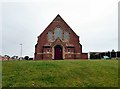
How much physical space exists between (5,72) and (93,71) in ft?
Answer: 24.7

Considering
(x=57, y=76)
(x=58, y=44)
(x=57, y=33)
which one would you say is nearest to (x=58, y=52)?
(x=58, y=44)

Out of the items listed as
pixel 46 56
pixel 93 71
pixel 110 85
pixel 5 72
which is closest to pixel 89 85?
pixel 110 85

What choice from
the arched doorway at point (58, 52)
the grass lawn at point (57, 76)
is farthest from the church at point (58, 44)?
the grass lawn at point (57, 76)

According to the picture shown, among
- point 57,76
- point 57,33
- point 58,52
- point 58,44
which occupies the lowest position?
point 57,76

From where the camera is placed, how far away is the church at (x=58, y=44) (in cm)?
5797

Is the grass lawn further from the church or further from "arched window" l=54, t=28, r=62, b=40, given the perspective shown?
"arched window" l=54, t=28, r=62, b=40

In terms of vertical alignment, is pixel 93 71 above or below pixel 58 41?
below

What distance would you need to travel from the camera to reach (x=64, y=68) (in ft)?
88.2

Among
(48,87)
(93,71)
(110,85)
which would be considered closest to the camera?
(48,87)

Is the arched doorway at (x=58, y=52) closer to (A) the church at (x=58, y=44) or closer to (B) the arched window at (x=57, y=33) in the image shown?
(A) the church at (x=58, y=44)

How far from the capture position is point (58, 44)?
2286 inches

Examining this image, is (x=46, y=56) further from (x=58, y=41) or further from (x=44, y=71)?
(x=44, y=71)

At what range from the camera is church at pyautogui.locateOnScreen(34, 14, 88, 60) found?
58.0m

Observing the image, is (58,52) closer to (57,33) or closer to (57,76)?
(57,33)
